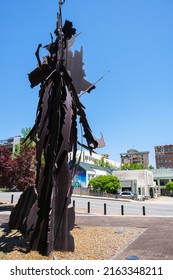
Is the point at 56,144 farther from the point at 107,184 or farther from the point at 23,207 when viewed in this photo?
the point at 107,184

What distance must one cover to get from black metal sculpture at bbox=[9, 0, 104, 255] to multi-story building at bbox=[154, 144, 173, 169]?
126 m

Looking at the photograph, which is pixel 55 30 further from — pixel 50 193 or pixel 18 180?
pixel 18 180

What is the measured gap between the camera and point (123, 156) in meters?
156

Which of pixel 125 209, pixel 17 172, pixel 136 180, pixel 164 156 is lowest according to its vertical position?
pixel 125 209

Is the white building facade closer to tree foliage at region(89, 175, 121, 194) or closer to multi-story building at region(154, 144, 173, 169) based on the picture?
tree foliage at region(89, 175, 121, 194)

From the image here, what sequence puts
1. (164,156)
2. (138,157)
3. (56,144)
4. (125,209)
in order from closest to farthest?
1. (56,144)
2. (125,209)
3. (164,156)
4. (138,157)

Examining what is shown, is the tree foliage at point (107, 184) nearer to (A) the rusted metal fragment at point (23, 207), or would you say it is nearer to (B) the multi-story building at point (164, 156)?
(A) the rusted metal fragment at point (23, 207)

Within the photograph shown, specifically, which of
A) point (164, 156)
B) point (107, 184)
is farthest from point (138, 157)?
point (107, 184)

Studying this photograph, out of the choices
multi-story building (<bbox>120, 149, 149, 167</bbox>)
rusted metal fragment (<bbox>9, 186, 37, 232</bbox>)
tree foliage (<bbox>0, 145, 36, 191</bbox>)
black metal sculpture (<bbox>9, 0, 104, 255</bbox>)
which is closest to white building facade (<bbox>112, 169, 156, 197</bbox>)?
tree foliage (<bbox>0, 145, 36, 191</bbox>)

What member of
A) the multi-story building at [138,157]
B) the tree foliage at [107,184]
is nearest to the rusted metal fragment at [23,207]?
the tree foliage at [107,184]

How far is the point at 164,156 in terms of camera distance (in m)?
130

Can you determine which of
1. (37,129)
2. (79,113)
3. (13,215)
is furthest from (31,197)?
(79,113)

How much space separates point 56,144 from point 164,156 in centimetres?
12885
